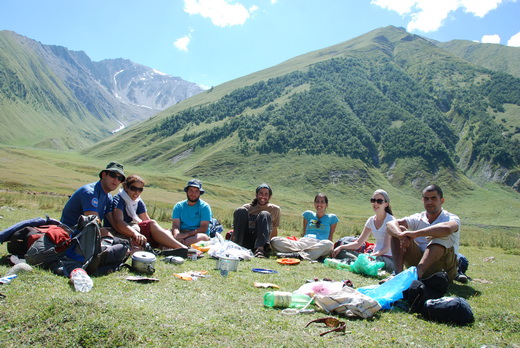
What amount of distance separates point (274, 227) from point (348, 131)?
118 metres

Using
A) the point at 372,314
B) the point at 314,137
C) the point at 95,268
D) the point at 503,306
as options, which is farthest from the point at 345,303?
the point at 314,137

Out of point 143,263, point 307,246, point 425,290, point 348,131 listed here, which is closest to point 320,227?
point 307,246

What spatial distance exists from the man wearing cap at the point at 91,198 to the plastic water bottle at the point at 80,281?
5.30ft

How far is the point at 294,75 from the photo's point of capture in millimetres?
169875

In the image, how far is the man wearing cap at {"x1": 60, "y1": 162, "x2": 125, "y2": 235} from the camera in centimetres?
689

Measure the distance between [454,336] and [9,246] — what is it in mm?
7020

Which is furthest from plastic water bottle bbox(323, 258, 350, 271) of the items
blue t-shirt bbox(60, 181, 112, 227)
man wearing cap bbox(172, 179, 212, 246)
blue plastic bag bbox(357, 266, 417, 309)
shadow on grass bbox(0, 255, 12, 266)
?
shadow on grass bbox(0, 255, 12, 266)

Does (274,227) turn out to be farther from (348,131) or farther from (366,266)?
(348,131)

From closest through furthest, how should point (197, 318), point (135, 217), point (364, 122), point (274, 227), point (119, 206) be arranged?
point (197, 318) → point (119, 206) → point (135, 217) → point (274, 227) → point (364, 122)

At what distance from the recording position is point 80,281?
5.17 m

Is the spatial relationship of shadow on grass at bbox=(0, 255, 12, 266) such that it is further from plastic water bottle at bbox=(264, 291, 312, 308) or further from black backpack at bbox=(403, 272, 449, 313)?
black backpack at bbox=(403, 272, 449, 313)

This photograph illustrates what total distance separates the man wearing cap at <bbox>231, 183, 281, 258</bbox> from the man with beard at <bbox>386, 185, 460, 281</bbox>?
3.46 metres

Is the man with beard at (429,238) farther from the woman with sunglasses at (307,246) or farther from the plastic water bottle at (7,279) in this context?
the plastic water bottle at (7,279)

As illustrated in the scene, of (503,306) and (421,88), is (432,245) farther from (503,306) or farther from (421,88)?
(421,88)
